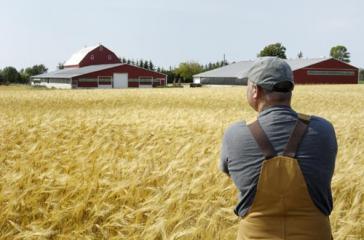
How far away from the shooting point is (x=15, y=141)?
7375mm

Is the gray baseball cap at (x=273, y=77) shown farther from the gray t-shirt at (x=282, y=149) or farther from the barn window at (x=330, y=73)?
the barn window at (x=330, y=73)

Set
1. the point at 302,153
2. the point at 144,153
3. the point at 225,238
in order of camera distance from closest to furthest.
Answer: the point at 302,153 → the point at 225,238 → the point at 144,153

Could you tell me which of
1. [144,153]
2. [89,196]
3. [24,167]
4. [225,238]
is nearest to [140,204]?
[89,196]

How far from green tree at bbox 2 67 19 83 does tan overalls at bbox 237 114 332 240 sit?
10941 centimetres

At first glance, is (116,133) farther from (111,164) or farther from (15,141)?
(111,164)

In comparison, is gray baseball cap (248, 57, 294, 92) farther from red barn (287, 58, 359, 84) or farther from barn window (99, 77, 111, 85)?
red barn (287, 58, 359, 84)

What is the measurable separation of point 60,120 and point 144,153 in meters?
4.73

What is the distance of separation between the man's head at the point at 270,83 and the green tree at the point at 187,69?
115 meters

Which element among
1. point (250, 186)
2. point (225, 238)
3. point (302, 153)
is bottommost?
point (225, 238)

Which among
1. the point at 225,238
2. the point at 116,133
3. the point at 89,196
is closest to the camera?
the point at 225,238

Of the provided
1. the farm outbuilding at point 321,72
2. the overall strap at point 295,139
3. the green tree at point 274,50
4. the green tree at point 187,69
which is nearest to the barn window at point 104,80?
the farm outbuilding at point 321,72

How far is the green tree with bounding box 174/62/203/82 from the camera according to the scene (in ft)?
389

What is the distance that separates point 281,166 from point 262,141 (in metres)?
0.17

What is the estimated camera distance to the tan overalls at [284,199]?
2.66 m
